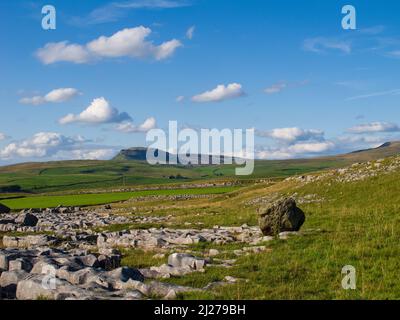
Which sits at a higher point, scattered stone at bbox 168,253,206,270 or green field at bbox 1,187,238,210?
scattered stone at bbox 168,253,206,270

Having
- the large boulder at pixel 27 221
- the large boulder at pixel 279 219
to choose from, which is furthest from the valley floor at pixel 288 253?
the large boulder at pixel 27 221

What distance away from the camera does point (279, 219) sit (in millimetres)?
30109

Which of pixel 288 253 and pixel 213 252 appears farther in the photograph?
pixel 213 252

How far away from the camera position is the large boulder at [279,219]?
30.0m

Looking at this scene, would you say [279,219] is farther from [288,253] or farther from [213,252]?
[288,253]

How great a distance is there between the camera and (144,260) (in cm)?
2550

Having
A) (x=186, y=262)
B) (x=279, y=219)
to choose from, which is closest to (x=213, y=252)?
(x=186, y=262)

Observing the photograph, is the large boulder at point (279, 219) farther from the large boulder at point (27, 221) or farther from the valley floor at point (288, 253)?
the large boulder at point (27, 221)

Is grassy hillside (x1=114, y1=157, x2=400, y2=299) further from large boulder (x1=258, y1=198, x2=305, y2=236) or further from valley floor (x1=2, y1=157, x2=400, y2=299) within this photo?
large boulder (x1=258, y1=198, x2=305, y2=236)

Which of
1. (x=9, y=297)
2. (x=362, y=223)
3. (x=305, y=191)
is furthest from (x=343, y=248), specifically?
(x=305, y=191)

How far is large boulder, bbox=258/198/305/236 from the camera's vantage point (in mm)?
29984

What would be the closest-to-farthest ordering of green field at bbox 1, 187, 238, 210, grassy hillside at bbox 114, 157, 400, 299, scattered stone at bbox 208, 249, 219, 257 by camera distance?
1. grassy hillside at bbox 114, 157, 400, 299
2. scattered stone at bbox 208, 249, 219, 257
3. green field at bbox 1, 187, 238, 210

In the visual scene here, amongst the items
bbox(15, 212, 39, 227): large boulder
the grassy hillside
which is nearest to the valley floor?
the grassy hillside
